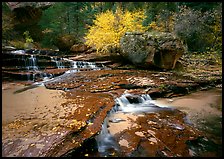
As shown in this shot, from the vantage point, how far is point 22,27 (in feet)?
63.4

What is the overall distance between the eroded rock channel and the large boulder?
141 inches

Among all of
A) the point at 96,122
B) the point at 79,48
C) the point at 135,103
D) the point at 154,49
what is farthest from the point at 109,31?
the point at 96,122

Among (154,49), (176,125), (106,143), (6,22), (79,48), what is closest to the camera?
(106,143)

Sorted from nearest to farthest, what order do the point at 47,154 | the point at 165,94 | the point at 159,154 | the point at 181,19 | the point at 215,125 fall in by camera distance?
the point at 47,154 → the point at 159,154 → the point at 215,125 → the point at 165,94 → the point at 181,19

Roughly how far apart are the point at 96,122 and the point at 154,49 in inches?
314

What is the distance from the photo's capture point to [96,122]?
473cm

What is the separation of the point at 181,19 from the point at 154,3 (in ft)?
12.9

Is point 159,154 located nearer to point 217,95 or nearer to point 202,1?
point 217,95

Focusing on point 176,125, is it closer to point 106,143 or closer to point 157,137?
point 157,137

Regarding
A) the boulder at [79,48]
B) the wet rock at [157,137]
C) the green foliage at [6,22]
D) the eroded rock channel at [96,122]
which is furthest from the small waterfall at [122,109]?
the green foliage at [6,22]

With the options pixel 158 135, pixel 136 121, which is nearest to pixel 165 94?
pixel 136 121

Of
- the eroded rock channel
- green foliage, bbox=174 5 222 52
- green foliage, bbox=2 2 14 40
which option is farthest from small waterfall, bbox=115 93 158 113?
green foliage, bbox=2 2 14 40

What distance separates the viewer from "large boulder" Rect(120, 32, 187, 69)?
11609 mm

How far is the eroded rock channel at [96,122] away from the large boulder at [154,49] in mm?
3584
